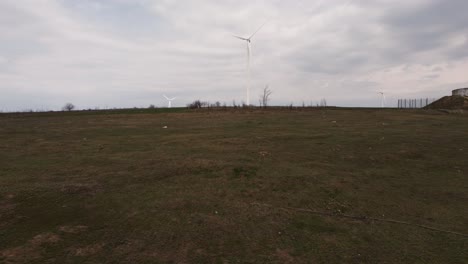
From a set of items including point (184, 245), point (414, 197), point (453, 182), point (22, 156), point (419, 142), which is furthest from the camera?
point (419, 142)

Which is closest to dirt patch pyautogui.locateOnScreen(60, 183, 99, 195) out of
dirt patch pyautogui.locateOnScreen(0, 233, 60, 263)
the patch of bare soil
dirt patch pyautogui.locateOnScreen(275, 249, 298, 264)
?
the patch of bare soil

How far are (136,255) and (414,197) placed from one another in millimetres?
5191

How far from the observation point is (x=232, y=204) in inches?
230

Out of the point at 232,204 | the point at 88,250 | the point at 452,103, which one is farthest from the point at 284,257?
the point at 452,103

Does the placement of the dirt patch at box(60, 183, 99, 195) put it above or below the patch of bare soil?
above

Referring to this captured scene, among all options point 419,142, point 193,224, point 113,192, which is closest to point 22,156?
point 113,192

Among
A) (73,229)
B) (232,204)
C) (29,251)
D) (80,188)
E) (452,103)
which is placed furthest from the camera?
(452,103)

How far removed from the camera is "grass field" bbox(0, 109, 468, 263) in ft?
13.8

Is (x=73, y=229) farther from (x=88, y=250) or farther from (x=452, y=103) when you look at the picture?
(x=452, y=103)

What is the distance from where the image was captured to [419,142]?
1196 cm

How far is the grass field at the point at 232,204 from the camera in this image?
4199mm

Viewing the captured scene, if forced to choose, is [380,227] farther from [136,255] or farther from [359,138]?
[359,138]

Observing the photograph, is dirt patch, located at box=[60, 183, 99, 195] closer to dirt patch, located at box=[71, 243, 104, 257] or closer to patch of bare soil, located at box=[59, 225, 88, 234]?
patch of bare soil, located at box=[59, 225, 88, 234]

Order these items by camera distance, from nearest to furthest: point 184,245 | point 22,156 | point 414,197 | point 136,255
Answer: point 136,255 < point 184,245 < point 414,197 < point 22,156
